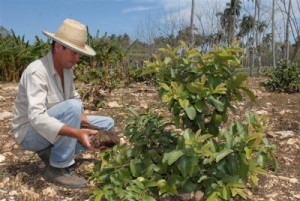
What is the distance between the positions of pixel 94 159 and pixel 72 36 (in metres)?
1.08

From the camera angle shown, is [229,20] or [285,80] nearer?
[285,80]

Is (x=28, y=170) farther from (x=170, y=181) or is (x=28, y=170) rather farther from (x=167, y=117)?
(x=167, y=117)


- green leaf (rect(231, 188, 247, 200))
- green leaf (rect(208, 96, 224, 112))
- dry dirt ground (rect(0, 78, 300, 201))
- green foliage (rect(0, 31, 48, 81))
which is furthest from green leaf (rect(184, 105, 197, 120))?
green foliage (rect(0, 31, 48, 81))

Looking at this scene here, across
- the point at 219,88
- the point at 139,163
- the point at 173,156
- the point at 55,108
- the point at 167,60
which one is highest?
the point at 167,60

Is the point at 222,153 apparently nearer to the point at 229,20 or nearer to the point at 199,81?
the point at 199,81

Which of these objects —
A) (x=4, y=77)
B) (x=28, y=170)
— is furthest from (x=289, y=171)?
(x=4, y=77)

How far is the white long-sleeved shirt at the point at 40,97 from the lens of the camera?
7.77 ft

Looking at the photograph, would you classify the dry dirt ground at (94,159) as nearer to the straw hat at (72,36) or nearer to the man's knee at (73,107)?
the man's knee at (73,107)

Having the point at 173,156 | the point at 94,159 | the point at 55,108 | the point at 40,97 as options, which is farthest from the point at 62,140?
the point at 173,156

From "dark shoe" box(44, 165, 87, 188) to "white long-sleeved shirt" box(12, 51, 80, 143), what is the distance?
0.30 metres

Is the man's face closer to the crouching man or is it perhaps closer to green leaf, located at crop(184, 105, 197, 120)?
the crouching man

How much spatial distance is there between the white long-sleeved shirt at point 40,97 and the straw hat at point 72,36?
18 cm

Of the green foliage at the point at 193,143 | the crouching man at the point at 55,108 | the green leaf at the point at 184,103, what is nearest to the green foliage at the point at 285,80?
the green foliage at the point at 193,143

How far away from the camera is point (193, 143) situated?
2.13 meters
